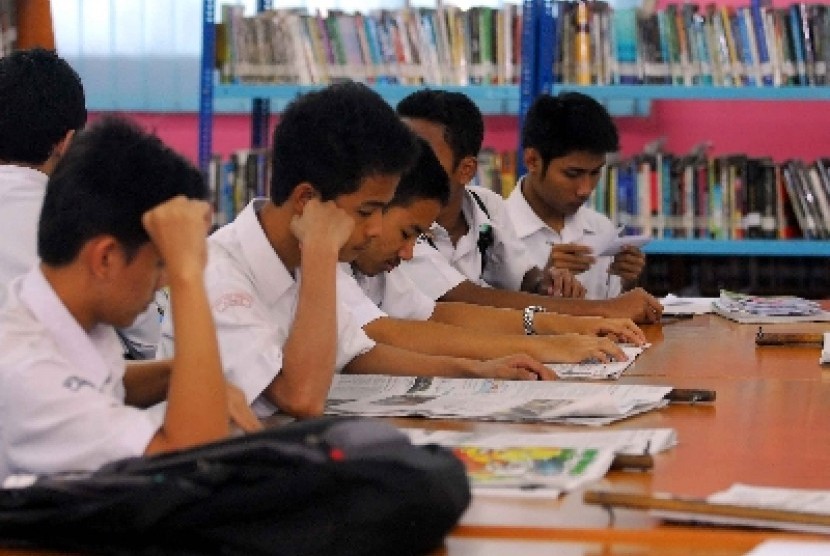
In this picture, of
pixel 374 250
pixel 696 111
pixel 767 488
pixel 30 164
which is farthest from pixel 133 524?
pixel 696 111

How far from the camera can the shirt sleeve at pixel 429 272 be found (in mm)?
3129

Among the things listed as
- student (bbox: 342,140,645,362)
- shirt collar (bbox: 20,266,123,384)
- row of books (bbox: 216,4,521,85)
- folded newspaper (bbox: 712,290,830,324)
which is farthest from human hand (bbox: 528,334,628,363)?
row of books (bbox: 216,4,521,85)

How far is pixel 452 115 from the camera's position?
3240 millimetres

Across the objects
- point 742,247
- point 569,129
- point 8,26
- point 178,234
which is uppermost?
point 8,26

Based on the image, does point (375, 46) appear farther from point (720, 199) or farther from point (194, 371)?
point (194, 371)

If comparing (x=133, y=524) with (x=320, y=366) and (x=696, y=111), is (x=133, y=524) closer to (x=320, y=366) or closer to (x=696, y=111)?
(x=320, y=366)

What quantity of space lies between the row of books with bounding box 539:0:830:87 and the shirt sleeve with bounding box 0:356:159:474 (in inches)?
129

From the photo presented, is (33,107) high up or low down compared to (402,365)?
up

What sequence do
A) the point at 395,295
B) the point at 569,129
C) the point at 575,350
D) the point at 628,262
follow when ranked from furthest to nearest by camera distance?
the point at 569,129, the point at 628,262, the point at 395,295, the point at 575,350

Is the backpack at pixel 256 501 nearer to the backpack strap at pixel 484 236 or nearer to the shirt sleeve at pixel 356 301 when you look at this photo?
the shirt sleeve at pixel 356 301

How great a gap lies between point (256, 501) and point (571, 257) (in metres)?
2.43

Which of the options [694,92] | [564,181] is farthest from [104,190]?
[694,92]

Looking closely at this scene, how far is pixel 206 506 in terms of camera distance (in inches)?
49.2

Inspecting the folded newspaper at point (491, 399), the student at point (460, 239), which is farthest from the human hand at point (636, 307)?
the folded newspaper at point (491, 399)
